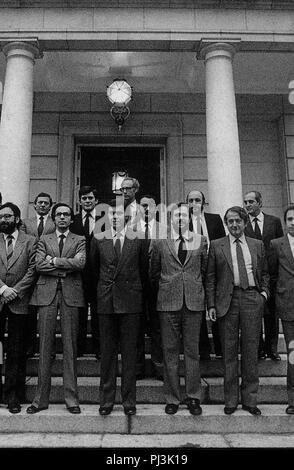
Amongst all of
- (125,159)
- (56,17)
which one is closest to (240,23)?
(56,17)

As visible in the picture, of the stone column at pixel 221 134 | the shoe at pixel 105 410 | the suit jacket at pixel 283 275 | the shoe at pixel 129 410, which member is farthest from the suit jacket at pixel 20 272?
the stone column at pixel 221 134

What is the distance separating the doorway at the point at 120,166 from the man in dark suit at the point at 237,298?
565 cm

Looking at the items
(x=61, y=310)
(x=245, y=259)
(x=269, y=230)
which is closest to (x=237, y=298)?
(x=245, y=259)

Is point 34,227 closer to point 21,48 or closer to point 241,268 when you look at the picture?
point 241,268

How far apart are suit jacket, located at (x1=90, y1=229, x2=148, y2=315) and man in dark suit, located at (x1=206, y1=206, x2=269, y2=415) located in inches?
30.8

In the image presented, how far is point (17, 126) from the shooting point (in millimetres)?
7422

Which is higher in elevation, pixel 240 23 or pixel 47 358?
pixel 240 23

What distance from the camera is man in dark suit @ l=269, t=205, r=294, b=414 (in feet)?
15.5

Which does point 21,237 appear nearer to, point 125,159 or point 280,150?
point 125,159

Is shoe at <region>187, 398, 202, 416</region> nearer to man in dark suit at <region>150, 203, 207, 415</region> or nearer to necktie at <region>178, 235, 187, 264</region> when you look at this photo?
man in dark suit at <region>150, 203, 207, 415</region>

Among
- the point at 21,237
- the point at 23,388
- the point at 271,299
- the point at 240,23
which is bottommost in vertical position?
the point at 23,388

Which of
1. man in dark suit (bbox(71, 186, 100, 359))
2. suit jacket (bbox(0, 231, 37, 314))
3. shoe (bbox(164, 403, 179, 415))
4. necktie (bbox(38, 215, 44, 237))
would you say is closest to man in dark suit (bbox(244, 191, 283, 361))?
shoe (bbox(164, 403, 179, 415))
